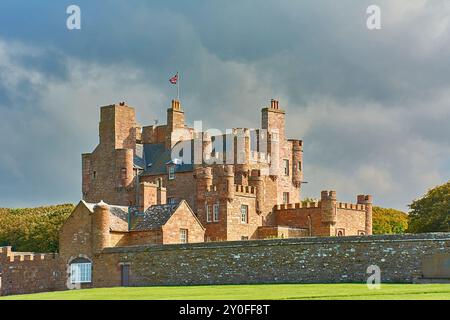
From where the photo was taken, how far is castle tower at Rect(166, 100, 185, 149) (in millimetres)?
82688

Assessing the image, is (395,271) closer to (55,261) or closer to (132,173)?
(55,261)

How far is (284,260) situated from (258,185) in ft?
87.5

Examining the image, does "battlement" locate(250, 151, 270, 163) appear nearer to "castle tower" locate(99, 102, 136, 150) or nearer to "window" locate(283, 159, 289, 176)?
"window" locate(283, 159, 289, 176)

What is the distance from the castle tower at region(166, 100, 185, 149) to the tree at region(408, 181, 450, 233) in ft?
64.1

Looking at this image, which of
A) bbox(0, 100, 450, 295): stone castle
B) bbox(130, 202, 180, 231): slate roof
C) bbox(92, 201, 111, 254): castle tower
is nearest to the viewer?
Result: bbox(0, 100, 450, 295): stone castle

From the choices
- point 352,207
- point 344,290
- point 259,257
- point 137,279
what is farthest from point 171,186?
point 344,290

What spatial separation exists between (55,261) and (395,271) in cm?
2543

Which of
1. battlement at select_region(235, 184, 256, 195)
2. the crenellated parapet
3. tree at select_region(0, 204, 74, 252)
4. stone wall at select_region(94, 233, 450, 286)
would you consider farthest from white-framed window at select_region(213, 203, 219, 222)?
stone wall at select_region(94, 233, 450, 286)

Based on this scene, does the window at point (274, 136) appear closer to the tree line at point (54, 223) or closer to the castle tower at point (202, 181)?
the castle tower at point (202, 181)

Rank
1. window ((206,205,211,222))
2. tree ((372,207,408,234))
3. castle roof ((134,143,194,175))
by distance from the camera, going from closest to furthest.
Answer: window ((206,205,211,222)) → castle roof ((134,143,194,175)) → tree ((372,207,408,234))

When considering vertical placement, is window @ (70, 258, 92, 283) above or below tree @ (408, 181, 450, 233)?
below
